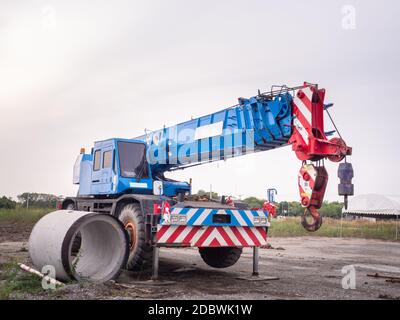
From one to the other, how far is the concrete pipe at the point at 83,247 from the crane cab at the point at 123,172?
1417 millimetres

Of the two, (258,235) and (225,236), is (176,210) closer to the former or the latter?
(225,236)

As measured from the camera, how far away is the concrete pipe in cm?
714

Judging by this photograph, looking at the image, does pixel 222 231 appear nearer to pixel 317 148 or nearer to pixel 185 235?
pixel 185 235

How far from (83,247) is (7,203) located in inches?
1150

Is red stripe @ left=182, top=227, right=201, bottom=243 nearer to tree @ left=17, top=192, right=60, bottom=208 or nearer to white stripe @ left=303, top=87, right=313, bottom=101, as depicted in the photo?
white stripe @ left=303, top=87, right=313, bottom=101

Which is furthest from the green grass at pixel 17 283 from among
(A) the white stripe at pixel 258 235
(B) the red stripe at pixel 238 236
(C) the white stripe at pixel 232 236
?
(A) the white stripe at pixel 258 235

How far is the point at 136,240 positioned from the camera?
848 cm

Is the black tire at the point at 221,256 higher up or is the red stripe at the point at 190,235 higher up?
the red stripe at the point at 190,235

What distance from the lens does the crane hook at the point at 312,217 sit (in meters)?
7.53

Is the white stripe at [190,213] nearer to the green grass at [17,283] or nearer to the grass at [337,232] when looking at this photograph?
the green grass at [17,283]

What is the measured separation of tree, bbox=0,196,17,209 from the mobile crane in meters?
26.8

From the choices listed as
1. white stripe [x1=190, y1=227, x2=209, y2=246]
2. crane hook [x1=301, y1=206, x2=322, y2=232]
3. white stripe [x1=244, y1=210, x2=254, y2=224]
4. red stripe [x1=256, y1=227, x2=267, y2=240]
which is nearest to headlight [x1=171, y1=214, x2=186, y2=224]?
white stripe [x1=190, y1=227, x2=209, y2=246]

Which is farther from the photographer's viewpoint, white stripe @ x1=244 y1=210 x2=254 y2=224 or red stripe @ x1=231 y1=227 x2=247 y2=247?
white stripe @ x1=244 y1=210 x2=254 y2=224
